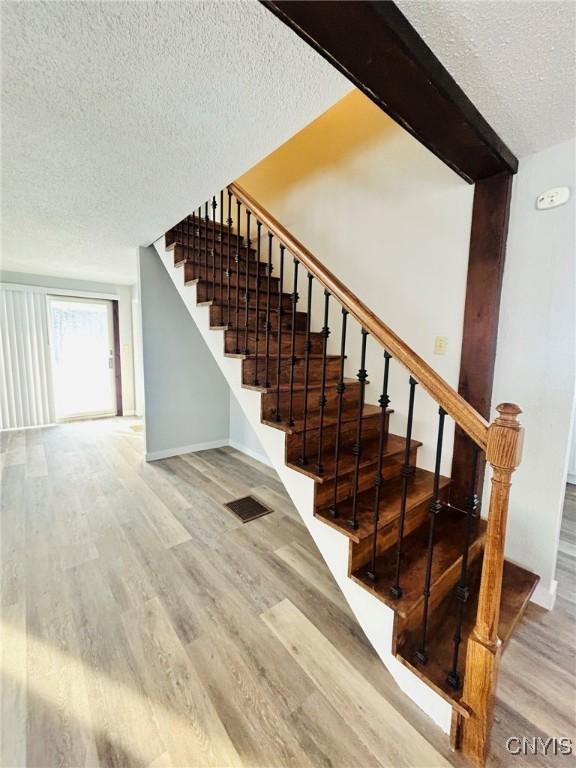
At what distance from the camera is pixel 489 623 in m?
0.97

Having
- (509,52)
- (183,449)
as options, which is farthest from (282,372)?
(183,449)

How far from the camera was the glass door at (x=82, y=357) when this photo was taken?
4.73 m

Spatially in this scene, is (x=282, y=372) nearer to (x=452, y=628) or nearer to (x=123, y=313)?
(x=452, y=628)

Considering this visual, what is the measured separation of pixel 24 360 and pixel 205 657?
479cm

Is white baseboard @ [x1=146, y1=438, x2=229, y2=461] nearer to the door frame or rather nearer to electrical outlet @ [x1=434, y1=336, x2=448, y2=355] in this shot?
the door frame

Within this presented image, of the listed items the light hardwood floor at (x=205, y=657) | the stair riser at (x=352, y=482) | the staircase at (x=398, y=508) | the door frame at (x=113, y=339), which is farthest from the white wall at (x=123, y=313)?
the stair riser at (x=352, y=482)

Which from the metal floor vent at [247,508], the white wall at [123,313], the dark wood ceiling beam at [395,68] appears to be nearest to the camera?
the dark wood ceiling beam at [395,68]

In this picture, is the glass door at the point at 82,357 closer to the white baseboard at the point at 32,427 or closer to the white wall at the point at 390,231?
the white baseboard at the point at 32,427

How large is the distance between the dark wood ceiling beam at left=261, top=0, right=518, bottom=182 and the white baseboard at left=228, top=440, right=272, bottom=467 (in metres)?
2.89

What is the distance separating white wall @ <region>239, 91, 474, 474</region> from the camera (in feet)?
6.21

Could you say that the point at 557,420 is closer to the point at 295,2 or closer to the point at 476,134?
the point at 476,134

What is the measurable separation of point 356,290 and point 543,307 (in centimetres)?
120

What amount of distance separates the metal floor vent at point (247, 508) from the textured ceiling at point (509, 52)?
104 inches

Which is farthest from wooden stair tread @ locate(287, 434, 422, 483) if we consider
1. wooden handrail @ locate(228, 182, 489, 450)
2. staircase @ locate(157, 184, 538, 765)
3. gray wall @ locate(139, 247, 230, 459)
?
gray wall @ locate(139, 247, 230, 459)
